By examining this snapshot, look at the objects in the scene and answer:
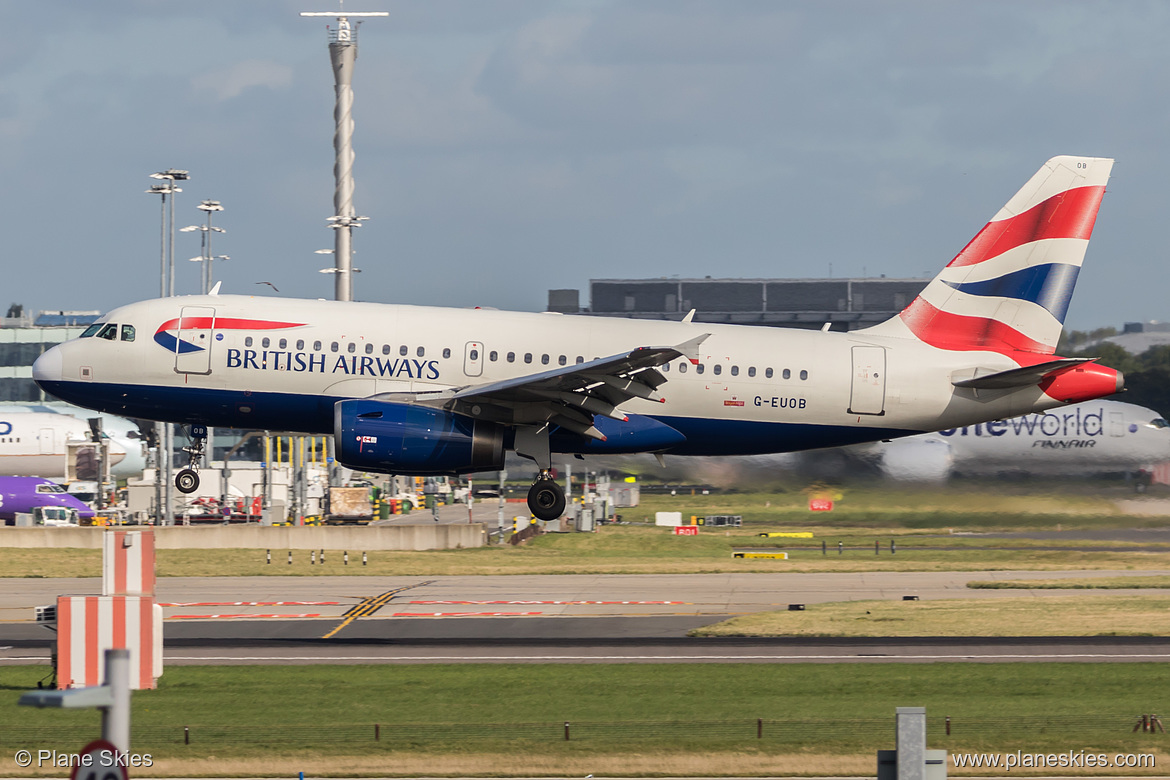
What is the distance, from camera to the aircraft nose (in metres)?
35.8

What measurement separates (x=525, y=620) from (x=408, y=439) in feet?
37.0

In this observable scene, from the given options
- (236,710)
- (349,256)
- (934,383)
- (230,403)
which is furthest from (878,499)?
(349,256)

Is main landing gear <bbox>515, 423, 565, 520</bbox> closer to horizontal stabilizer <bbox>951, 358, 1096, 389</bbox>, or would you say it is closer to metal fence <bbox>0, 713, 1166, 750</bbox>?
metal fence <bbox>0, 713, 1166, 750</bbox>

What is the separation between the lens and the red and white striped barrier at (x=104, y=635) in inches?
922

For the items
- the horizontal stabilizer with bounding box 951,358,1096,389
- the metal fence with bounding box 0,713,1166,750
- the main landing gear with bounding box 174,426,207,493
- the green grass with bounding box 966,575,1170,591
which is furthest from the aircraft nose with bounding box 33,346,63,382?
the green grass with bounding box 966,575,1170,591

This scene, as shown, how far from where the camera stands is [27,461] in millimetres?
108438

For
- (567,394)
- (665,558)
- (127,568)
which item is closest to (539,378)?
(567,394)

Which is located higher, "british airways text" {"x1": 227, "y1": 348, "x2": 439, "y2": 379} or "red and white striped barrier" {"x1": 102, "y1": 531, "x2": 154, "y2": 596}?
"british airways text" {"x1": 227, "y1": 348, "x2": 439, "y2": 379}

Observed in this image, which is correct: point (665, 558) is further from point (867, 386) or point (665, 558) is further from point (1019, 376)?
point (1019, 376)

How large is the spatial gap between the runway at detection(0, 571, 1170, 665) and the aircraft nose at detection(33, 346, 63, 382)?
751 cm

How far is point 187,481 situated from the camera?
3612 cm

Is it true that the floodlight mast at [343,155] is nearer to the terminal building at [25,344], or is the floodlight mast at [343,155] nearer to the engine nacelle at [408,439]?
the terminal building at [25,344]

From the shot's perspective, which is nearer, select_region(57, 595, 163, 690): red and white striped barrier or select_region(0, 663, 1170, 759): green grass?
select_region(57, 595, 163, 690): red and white striped barrier

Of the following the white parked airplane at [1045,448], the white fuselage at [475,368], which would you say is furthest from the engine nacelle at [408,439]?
the white parked airplane at [1045,448]
